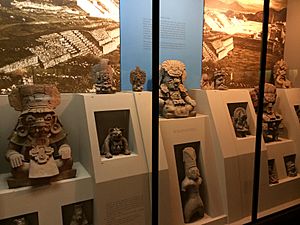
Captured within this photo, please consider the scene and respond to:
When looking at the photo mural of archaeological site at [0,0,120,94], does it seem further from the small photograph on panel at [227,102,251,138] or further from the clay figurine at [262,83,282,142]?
the clay figurine at [262,83,282,142]

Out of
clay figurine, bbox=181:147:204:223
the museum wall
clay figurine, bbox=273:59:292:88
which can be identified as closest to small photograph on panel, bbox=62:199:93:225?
clay figurine, bbox=181:147:204:223

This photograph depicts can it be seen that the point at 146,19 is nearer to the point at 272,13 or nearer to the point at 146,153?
the point at 146,153

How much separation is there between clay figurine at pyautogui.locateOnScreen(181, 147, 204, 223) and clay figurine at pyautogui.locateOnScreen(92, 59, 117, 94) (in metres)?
0.82

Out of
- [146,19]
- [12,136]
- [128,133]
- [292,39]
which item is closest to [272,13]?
[292,39]

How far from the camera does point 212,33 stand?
289cm

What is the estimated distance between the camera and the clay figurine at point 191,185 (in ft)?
7.80

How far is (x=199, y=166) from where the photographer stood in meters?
2.57

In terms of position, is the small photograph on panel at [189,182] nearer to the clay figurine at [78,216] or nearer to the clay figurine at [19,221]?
the clay figurine at [78,216]


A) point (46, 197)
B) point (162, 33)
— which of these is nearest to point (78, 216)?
point (46, 197)

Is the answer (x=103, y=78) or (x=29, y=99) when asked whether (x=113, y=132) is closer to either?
(x=103, y=78)

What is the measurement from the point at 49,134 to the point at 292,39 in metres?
2.71

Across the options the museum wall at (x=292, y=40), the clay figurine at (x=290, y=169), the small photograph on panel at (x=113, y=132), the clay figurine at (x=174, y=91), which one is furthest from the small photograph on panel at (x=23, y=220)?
the museum wall at (x=292, y=40)

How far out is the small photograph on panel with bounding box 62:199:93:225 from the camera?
77.2 inches

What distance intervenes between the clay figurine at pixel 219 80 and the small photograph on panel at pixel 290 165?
3.34ft
